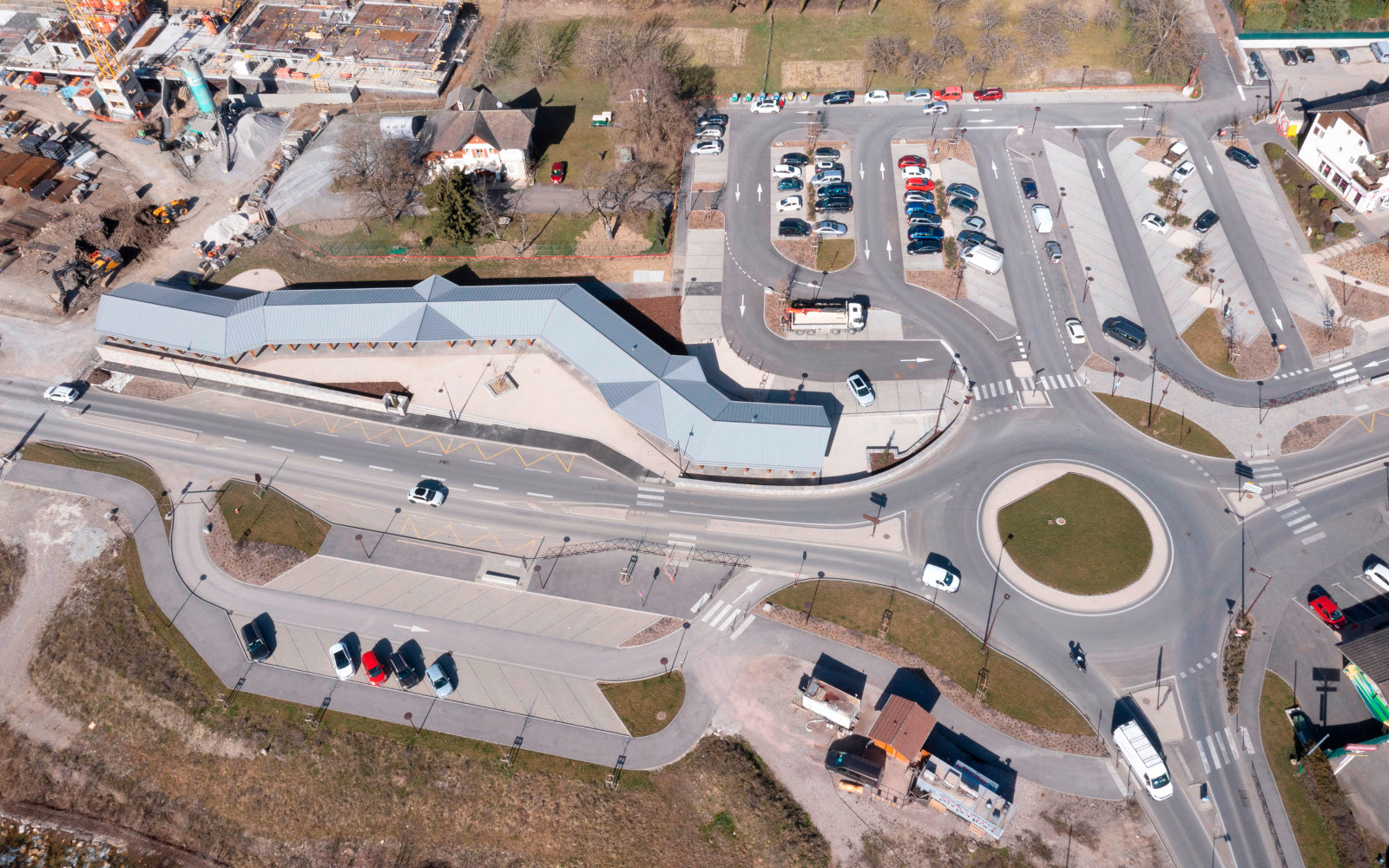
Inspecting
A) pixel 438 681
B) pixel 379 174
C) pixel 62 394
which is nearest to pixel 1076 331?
pixel 438 681

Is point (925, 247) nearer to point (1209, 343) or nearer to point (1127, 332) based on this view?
point (1127, 332)

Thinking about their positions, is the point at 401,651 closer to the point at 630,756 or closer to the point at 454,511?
the point at 454,511

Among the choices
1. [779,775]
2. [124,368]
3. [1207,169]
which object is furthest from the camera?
[1207,169]

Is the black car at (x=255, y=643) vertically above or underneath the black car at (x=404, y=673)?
underneath

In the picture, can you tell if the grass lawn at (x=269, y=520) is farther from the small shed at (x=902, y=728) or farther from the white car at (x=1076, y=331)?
the white car at (x=1076, y=331)

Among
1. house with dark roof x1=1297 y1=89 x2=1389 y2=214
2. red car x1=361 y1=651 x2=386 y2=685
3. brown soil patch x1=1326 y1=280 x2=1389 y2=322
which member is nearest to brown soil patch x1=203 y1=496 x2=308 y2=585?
red car x1=361 y1=651 x2=386 y2=685

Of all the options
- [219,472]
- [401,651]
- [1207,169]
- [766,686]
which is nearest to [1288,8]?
[1207,169]

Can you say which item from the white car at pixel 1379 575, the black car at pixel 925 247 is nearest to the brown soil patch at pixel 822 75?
the black car at pixel 925 247
